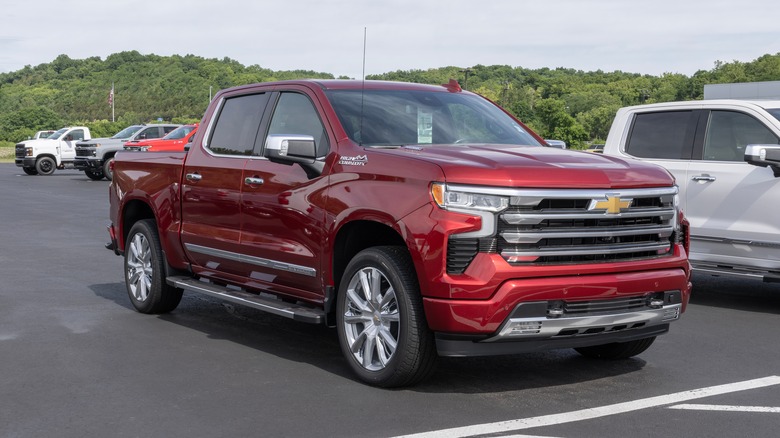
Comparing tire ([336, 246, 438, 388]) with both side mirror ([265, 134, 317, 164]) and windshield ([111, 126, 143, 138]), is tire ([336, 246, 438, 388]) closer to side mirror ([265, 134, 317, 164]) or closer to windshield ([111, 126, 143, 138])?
side mirror ([265, 134, 317, 164])

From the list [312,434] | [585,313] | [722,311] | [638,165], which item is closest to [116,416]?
[312,434]

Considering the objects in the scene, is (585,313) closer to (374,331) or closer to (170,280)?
(374,331)

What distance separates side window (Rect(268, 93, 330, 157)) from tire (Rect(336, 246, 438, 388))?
39.7 inches

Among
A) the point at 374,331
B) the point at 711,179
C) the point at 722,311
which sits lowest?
the point at 722,311

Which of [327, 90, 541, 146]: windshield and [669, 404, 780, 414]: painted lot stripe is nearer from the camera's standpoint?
[669, 404, 780, 414]: painted lot stripe

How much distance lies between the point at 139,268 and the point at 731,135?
570cm

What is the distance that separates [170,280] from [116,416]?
286 cm

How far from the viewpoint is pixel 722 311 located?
9391mm

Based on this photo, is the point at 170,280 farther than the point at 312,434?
Yes

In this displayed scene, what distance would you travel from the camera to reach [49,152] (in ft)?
133

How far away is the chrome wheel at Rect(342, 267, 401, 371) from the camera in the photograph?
6.07 meters

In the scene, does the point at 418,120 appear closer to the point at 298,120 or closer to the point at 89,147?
the point at 298,120

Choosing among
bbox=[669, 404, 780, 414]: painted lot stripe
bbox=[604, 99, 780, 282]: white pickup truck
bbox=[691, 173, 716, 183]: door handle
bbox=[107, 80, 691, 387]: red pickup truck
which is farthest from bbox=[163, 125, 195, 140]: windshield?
bbox=[669, 404, 780, 414]: painted lot stripe

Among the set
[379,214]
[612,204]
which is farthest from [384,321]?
[612,204]
